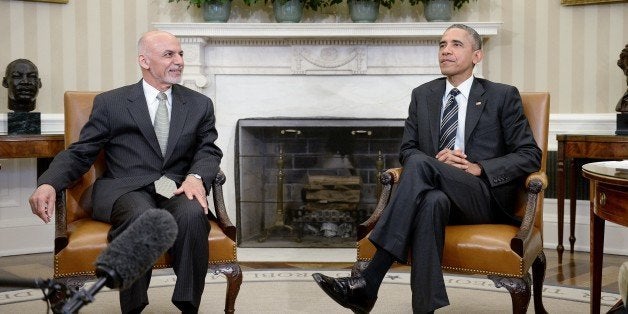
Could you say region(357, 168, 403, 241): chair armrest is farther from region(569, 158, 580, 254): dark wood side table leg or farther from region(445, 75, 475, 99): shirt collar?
region(569, 158, 580, 254): dark wood side table leg

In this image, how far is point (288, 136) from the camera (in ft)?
17.7

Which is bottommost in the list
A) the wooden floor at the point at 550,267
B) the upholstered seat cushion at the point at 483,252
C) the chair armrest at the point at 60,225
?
the wooden floor at the point at 550,267

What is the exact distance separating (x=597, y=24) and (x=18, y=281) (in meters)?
4.93

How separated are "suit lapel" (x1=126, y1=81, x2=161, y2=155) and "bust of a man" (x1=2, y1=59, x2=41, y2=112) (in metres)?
1.68

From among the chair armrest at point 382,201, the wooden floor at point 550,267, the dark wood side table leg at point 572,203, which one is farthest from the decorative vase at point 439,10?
the chair armrest at point 382,201

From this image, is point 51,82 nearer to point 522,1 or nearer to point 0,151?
point 0,151

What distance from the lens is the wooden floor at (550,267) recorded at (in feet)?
13.6

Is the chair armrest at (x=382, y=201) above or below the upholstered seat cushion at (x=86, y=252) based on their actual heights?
above

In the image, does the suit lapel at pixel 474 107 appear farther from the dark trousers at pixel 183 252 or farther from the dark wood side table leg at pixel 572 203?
the dark wood side table leg at pixel 572 203

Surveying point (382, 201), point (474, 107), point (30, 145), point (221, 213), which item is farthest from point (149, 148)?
point (30, 145)

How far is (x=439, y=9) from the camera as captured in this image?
201 inches

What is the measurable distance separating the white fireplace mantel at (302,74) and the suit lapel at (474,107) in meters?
1.81

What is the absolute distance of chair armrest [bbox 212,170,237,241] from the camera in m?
2.99

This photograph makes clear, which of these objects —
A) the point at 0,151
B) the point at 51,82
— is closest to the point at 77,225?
the point at 0,151
